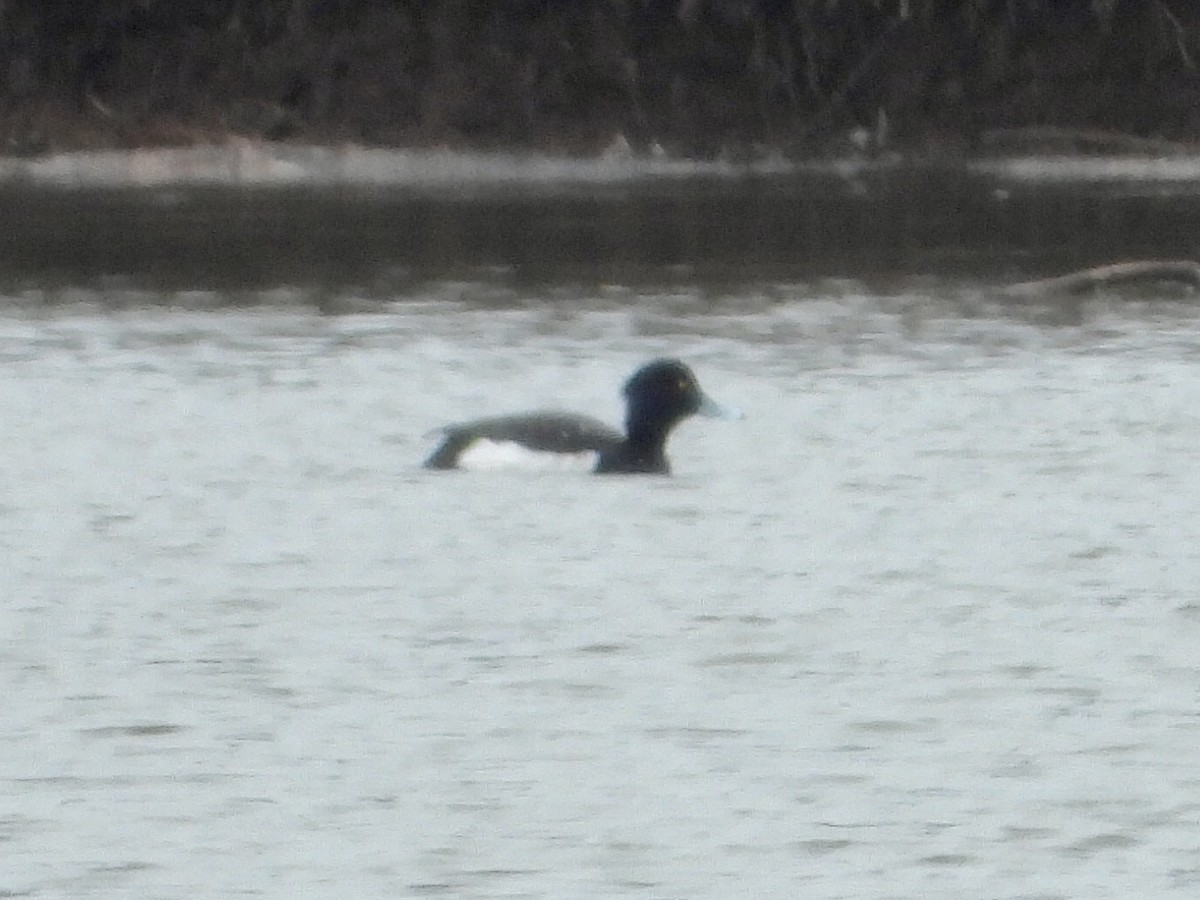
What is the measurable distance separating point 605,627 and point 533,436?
3.44 metres

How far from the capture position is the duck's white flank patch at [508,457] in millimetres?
14445

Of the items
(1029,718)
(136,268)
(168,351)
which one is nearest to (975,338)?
(168,351)

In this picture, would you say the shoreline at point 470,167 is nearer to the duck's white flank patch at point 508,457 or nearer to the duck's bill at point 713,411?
the duck's bill at point 713,411

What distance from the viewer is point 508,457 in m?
14.5

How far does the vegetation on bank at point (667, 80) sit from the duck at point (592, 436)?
25.8m

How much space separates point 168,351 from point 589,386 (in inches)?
106

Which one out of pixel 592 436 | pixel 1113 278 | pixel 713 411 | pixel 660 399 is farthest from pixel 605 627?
pixel 1113 278

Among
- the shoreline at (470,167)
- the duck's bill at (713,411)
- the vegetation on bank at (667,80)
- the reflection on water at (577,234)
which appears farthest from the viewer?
the vegetation on bank at (667,80)

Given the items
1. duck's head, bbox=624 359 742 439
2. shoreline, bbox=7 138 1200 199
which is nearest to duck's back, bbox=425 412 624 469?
duck's head, bbox=624 359 742 439

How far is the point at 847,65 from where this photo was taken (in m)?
40.7

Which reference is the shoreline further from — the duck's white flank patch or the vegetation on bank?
the duck's white flank patch

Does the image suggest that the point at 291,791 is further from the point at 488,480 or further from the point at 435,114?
the point at 435,114

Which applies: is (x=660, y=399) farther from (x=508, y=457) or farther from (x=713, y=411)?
(x=508, y=457)

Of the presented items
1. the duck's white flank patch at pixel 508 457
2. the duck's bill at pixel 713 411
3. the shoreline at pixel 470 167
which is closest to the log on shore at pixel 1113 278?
the duck's bill at pixel 713 411
